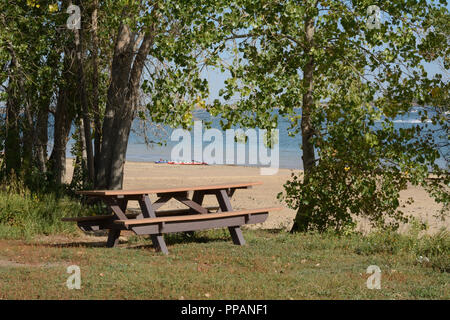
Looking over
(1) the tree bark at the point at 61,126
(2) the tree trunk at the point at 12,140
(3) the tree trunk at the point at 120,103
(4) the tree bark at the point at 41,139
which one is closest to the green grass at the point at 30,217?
(3) the tree trunk at the point at 120,103

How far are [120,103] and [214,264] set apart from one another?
6.39 meters

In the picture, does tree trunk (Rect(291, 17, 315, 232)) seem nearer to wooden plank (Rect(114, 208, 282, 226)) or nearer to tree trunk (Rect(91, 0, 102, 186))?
wooden plank (Rect(114, 208, 282, 226))

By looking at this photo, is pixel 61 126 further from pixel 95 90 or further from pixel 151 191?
pixel 151 191

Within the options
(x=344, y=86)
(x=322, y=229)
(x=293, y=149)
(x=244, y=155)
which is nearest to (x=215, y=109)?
(x=344, y=86)

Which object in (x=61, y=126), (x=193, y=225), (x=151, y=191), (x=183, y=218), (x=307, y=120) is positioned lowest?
(x=193, y=225)

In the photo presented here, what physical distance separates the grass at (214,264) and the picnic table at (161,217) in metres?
0.31

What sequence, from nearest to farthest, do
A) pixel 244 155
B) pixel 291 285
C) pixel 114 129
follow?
pixel 291 285 → pixel 114 129 → pixel 244 155

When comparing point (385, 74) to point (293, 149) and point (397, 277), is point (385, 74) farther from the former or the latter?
point (293, 149)

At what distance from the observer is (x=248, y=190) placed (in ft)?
73.0

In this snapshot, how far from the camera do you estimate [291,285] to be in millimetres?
6535

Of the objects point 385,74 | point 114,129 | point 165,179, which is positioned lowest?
point 165,179

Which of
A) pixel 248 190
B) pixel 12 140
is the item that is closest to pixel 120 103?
pixel 12 140

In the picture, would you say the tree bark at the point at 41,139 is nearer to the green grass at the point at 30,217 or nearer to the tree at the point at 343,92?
the green grass at the point at 30,217

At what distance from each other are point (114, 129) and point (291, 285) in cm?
777
